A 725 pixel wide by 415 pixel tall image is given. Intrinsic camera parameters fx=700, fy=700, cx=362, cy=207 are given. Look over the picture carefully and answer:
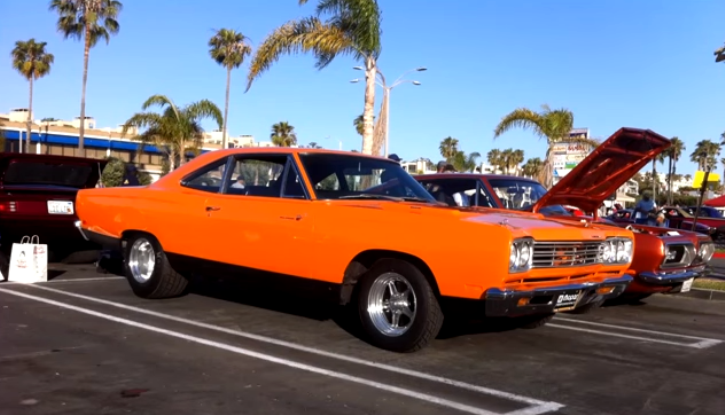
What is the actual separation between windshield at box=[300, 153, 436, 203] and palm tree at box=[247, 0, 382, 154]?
8.39m

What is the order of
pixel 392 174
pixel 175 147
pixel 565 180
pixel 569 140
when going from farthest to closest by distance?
pixel 175 147 → pixel 569 140 → pixel 565 180 → pixel 392 174

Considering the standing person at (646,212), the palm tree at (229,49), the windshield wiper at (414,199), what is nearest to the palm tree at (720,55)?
the standing person at (646,212)

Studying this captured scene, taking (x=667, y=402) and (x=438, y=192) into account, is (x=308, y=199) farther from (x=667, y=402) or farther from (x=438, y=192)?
(x=438, y=192)

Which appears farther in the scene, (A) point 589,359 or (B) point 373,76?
(B) point 373,76

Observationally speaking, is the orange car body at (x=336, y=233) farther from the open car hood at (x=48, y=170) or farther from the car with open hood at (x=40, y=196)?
the open car hood at (x=48, y=170)

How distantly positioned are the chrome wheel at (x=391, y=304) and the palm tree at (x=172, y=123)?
26270 millimetres

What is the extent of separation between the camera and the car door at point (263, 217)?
602cm

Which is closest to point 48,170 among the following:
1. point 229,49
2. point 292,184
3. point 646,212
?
point 292,184

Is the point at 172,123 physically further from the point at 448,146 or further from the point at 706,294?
the point at 448,146

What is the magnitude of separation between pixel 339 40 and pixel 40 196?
301 inches

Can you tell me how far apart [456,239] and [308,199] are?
1.52 metres

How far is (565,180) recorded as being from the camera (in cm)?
774

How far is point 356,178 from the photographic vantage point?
6543 millimetres

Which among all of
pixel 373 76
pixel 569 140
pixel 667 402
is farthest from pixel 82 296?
pixel 569 140
